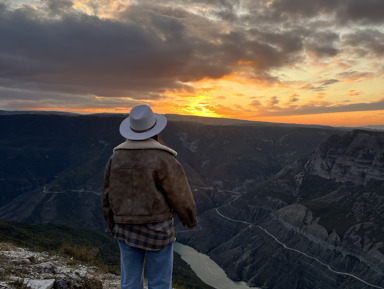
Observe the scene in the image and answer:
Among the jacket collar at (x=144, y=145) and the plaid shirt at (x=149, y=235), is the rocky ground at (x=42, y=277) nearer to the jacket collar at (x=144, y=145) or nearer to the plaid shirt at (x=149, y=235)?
the plaid shirt at (x=149, y=235)

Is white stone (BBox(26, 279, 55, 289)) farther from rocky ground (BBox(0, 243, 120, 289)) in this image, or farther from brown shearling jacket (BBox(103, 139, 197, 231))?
brown shearling jacket (BBox(103, 139, 197, 231))

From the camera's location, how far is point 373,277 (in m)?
52.1

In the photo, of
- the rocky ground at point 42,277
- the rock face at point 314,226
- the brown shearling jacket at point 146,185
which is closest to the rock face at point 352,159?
the rock face at point 314,226

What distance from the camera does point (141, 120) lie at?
450cm

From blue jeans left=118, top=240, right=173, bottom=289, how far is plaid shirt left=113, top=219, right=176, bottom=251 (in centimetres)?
18

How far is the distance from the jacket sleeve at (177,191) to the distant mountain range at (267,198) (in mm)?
58996

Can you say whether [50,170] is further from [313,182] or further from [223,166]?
[313,182]

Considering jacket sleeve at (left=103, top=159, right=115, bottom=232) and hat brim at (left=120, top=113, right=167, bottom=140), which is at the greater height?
hat brim at (left=120, top=113, right=167, bottom=140)

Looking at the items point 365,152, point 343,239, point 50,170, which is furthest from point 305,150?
point 50,170

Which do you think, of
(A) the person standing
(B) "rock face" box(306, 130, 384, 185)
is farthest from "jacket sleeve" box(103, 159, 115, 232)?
(B) "rock face" box(306, 130, 384, 185)

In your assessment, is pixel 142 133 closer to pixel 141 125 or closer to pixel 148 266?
pixel 141 125

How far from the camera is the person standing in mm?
4266

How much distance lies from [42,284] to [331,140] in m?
101

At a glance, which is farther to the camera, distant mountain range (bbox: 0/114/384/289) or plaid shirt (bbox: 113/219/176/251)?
distant mountain range (bbox: 0/114/384/289)
